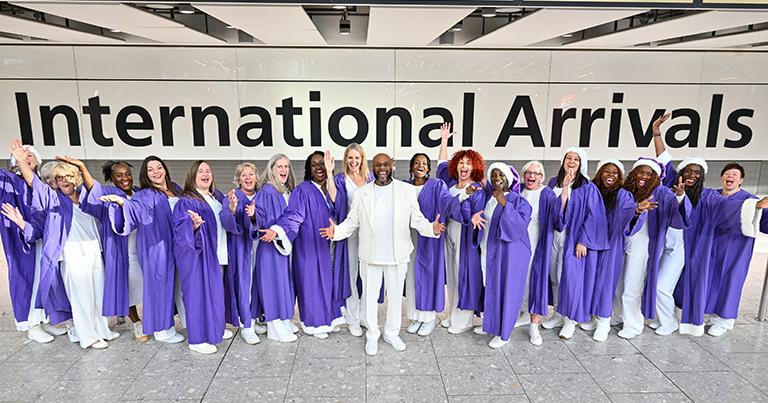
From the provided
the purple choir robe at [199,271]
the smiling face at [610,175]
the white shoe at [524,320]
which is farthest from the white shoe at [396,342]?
the smiling face at [610,175]

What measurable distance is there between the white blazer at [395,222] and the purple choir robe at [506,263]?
573mm

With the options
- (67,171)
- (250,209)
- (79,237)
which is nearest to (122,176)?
(67,171)

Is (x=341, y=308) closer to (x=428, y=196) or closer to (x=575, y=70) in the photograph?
(x=428, y=196)

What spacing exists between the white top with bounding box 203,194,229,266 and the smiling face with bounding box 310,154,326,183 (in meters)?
0.89

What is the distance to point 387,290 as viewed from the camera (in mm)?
4176

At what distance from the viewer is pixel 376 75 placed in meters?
8.20

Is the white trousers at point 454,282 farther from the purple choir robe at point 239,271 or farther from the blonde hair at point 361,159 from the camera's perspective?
the purple choir robe at point 239,271

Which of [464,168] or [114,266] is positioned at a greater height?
[464,168]

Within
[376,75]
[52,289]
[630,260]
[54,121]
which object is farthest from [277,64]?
[630,260]

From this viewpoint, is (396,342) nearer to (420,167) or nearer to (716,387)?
(420,167)

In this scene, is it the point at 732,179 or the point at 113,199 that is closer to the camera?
the point at 113,199

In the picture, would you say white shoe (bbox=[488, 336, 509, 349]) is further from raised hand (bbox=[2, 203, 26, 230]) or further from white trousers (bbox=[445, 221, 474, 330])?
raised hand (bbox=[2, 203, 26, 230])

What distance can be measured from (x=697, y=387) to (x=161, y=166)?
482 cm

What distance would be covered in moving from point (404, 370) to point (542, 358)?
4.11 feet
